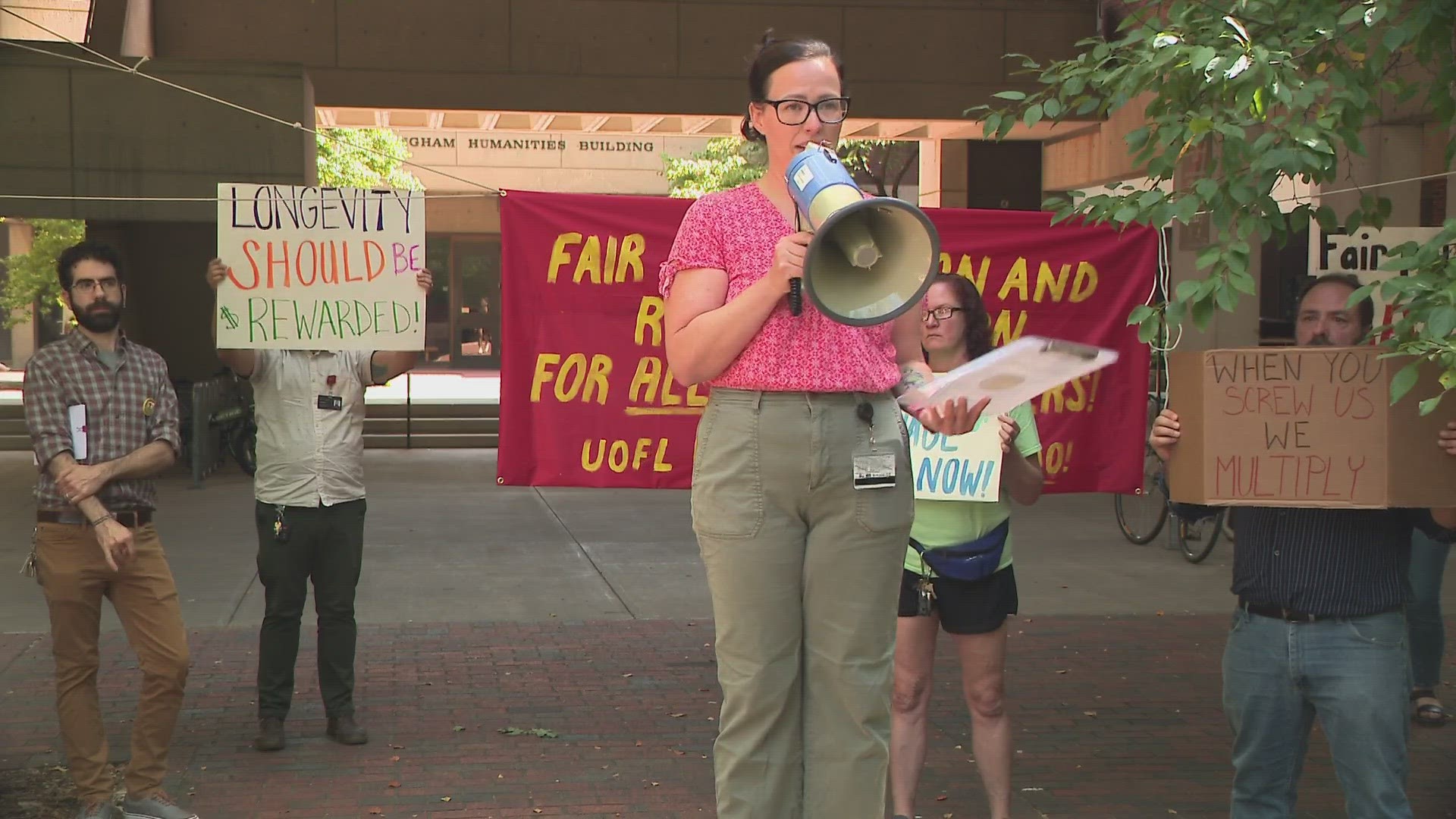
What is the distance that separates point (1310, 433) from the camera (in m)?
3.67

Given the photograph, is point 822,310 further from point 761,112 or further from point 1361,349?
point 1361,349

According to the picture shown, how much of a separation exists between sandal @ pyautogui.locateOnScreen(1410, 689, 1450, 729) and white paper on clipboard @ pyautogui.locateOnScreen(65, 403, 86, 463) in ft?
17.7

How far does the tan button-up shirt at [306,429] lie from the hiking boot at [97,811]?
1388 millimetres

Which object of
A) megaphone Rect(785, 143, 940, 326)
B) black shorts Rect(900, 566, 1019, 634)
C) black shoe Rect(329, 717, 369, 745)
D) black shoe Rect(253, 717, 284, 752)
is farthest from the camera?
black shoe Rect(329, 717, 369, 745)

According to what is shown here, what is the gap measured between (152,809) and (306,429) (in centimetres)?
161

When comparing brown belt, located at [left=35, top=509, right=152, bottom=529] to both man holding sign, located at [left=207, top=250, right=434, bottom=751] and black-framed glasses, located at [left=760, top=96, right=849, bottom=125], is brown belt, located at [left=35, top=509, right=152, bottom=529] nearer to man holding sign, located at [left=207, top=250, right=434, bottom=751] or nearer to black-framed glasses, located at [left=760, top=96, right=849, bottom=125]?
man holding sign, located at [left=207, top=250, right=434, bottom=751]

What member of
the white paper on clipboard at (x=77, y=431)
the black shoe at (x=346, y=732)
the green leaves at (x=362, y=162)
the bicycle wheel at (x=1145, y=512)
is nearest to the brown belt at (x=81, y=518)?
the white paper on clipboard at (x=77, y=431)

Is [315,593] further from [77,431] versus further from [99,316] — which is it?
[99,316]

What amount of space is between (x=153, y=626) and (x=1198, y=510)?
3371 mm

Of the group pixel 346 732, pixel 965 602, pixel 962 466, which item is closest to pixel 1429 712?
pixel 965 602

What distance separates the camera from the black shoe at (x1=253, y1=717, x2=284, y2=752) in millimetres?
5992

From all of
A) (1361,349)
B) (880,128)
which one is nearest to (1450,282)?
(1361,349)

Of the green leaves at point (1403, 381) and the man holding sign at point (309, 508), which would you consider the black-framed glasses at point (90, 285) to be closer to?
the man holding sign at point (309, 508)

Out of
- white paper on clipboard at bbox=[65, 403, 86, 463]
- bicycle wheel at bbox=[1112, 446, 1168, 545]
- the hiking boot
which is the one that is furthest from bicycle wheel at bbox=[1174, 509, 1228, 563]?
white paper on clipboard at bbox=[65, 403, 86, 463]
